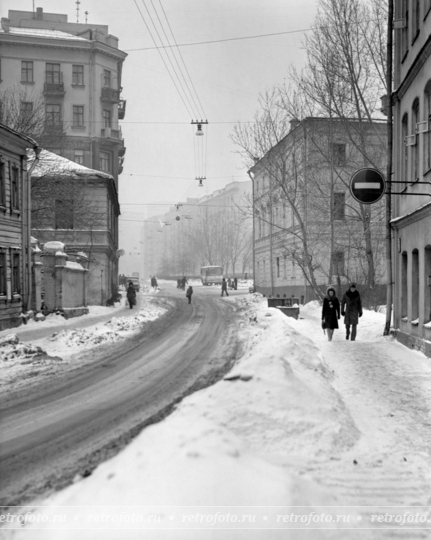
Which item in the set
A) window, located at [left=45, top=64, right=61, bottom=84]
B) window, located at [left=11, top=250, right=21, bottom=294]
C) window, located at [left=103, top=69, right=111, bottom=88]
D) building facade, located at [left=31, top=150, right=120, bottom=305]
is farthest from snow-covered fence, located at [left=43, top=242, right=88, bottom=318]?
window, located at [left=103, top=69, right=111, bottom=88]

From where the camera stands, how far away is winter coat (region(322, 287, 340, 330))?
1547 cm

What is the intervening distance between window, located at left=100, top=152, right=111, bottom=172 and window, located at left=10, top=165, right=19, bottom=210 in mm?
9177

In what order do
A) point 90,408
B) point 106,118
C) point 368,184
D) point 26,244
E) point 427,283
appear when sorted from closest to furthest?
point 90,408 < point 106,118 < point 368,184 < point 427,283 < point 26,244

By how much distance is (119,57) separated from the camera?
8.05 m

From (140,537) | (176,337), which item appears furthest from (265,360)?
(176,337)

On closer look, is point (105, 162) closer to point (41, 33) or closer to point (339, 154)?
point (41, 33)

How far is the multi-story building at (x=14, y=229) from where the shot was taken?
787 inches

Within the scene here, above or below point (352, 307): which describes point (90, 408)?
below

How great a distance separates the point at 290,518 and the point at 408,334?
11583 millimetres

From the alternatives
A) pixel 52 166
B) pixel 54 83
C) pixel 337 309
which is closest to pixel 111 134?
pixel 54 83

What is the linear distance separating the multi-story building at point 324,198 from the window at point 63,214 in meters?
Answer: 10.3

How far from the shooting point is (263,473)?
392 centimetres

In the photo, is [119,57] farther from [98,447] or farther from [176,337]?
[176,337]

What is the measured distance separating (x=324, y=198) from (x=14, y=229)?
50.0 ft
